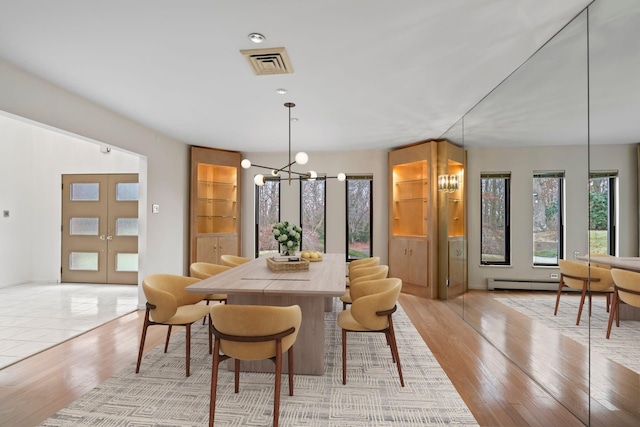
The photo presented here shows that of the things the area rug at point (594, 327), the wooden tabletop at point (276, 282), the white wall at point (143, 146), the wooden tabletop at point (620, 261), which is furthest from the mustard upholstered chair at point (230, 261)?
the wooden tabletop at point (620, 261)

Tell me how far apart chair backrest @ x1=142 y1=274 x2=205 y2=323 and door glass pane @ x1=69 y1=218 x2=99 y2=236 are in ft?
14.7

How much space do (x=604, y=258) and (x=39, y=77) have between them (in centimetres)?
489

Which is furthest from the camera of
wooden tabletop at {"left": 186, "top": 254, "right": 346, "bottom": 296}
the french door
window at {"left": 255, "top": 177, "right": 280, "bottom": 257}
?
window at {"left": 255, "top": 177, "right": 280, "bottom": 257}

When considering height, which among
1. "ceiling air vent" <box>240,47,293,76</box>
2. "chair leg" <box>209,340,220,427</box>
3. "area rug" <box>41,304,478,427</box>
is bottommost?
"area rug" <box>41,304,478,427</box>

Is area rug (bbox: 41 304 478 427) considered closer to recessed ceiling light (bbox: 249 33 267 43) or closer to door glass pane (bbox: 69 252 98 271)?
recessed ceiling light (bbox: 249 33 267 43)

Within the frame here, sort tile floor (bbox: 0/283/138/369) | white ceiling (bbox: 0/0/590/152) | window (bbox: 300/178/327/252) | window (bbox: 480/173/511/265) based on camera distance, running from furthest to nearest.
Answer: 1. window (bbox: 300/178/327/252)
2. tile floor (bbox: 0/283/138/369)
3. window (bbox: 480/173/511/265)
4. white ceiling (bbox: 0/0/590/152)

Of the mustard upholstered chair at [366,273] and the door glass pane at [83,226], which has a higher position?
the door glass pane at [83,226]

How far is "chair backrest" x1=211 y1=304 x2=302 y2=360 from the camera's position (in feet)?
6.60

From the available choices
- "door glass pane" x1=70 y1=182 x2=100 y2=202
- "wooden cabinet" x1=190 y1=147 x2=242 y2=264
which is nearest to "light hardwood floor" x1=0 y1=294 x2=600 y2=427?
"wooden cabinet" x1=190 y1=147 x2=242 y2=264

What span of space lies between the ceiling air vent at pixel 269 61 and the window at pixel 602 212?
241cm

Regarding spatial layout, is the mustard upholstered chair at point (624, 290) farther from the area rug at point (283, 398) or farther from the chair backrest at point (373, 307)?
the chair backrest at point (373, 307)

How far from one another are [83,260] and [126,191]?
164 centimetres

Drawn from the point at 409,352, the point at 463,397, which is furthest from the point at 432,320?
the point at 463,397

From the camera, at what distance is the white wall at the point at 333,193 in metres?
6.55
